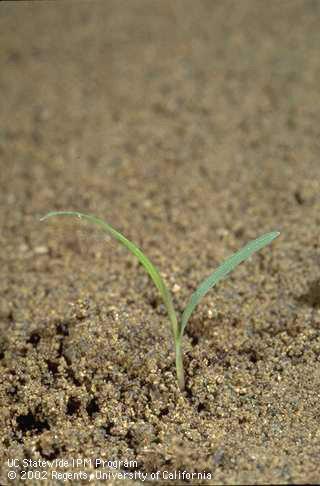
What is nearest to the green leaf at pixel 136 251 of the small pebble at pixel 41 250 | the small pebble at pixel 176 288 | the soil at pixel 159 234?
the soil at pixel 159 234

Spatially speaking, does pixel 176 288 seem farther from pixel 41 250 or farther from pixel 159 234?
pixel 41 250

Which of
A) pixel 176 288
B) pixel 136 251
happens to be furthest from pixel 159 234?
pixel 136 251

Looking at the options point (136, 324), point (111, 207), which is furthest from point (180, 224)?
point (136, 324)

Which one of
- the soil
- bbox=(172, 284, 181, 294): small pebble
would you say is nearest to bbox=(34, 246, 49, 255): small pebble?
the soil

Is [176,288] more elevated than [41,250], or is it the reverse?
[41,250]

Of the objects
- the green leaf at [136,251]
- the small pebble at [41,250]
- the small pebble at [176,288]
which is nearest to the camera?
the green leaf at [136,251]

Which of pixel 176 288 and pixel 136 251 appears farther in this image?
pixel 176 288

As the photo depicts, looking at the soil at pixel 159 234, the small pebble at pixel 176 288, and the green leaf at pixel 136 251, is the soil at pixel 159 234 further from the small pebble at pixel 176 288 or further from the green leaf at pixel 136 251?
the green leaf at pixel 136 251

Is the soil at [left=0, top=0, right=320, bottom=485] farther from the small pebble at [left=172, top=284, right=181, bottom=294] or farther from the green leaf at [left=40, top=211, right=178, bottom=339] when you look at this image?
the green leaf at [left=40, top=211, right=178, bottom=339]
